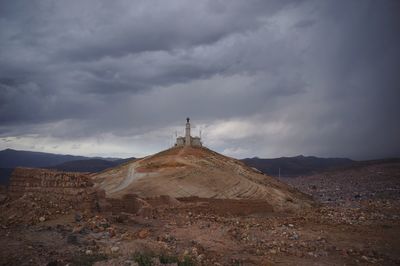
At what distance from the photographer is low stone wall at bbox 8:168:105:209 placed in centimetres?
1555

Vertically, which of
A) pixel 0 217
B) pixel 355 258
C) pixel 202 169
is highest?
pixel 202 169

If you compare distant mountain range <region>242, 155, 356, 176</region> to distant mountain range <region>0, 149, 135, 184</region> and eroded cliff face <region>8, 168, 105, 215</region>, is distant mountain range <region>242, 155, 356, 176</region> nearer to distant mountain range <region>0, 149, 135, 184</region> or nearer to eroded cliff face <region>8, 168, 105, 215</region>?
distant mountain range <region>0, 149, 135, 184</region>

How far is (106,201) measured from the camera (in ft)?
59.3

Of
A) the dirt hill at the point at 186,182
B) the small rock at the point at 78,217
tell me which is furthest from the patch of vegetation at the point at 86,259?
the dirt hill at the point at 186,182

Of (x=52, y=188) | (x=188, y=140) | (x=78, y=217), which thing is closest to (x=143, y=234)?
(x=78, y=217)

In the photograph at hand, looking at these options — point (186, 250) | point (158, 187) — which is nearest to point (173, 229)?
point (186, 250)

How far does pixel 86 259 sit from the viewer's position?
9.00 metres

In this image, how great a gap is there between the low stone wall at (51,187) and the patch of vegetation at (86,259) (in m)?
6.62

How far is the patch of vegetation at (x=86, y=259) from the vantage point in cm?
869

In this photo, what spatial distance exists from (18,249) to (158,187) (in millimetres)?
13105

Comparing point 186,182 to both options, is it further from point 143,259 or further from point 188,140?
point 143,259

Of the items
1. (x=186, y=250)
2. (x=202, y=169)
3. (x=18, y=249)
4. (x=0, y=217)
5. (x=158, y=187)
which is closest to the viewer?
(x=18, y=249)

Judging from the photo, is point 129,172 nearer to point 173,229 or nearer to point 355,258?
point 173,229

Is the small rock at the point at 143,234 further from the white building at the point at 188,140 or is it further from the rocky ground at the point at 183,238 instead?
the white building at the point at 188,140
